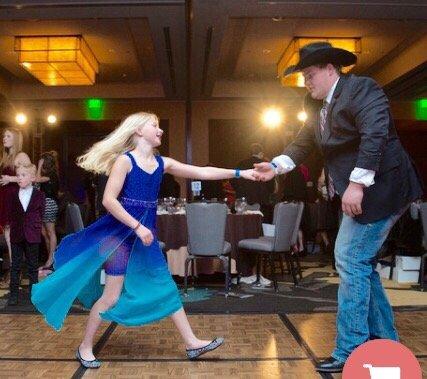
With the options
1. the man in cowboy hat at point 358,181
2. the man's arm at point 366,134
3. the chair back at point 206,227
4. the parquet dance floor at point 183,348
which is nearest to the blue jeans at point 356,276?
the man in cowboy hat at point 358,181

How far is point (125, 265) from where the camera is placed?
3.07 metres

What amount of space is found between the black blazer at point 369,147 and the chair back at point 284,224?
274 cm

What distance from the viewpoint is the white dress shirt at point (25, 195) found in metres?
4.89

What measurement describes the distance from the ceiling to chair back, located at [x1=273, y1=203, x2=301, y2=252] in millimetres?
2403

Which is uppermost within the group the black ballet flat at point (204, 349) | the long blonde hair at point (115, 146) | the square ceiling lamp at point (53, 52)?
the square ceiling lamp at point (53, 52)

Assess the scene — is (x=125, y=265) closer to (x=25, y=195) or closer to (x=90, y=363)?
(x=90, y=363)

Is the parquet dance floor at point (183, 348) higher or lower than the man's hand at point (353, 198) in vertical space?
lower

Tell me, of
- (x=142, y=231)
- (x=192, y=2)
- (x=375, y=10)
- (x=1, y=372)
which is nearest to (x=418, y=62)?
(x=375, y=10)

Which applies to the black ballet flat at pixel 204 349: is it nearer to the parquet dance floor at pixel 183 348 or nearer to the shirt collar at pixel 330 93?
the parquet dance floor at pixel 183 348

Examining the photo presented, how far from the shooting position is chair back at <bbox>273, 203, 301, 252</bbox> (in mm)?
5600

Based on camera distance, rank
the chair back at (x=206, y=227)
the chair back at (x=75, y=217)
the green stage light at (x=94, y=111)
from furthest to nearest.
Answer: the green stage light at (x=94, y=111) → the chair back at (x=75, y=217) → the chair back at (x=206, y=227)

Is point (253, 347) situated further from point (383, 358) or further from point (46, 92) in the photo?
point (46, 92)

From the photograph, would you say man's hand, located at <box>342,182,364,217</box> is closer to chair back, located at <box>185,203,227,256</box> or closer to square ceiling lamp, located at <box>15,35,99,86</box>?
chair back, located at <box>185,203,227,256</box>

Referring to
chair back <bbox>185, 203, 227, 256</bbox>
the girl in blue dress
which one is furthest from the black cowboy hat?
chair back <bbox>185, 203, 227, 256</bbox>
